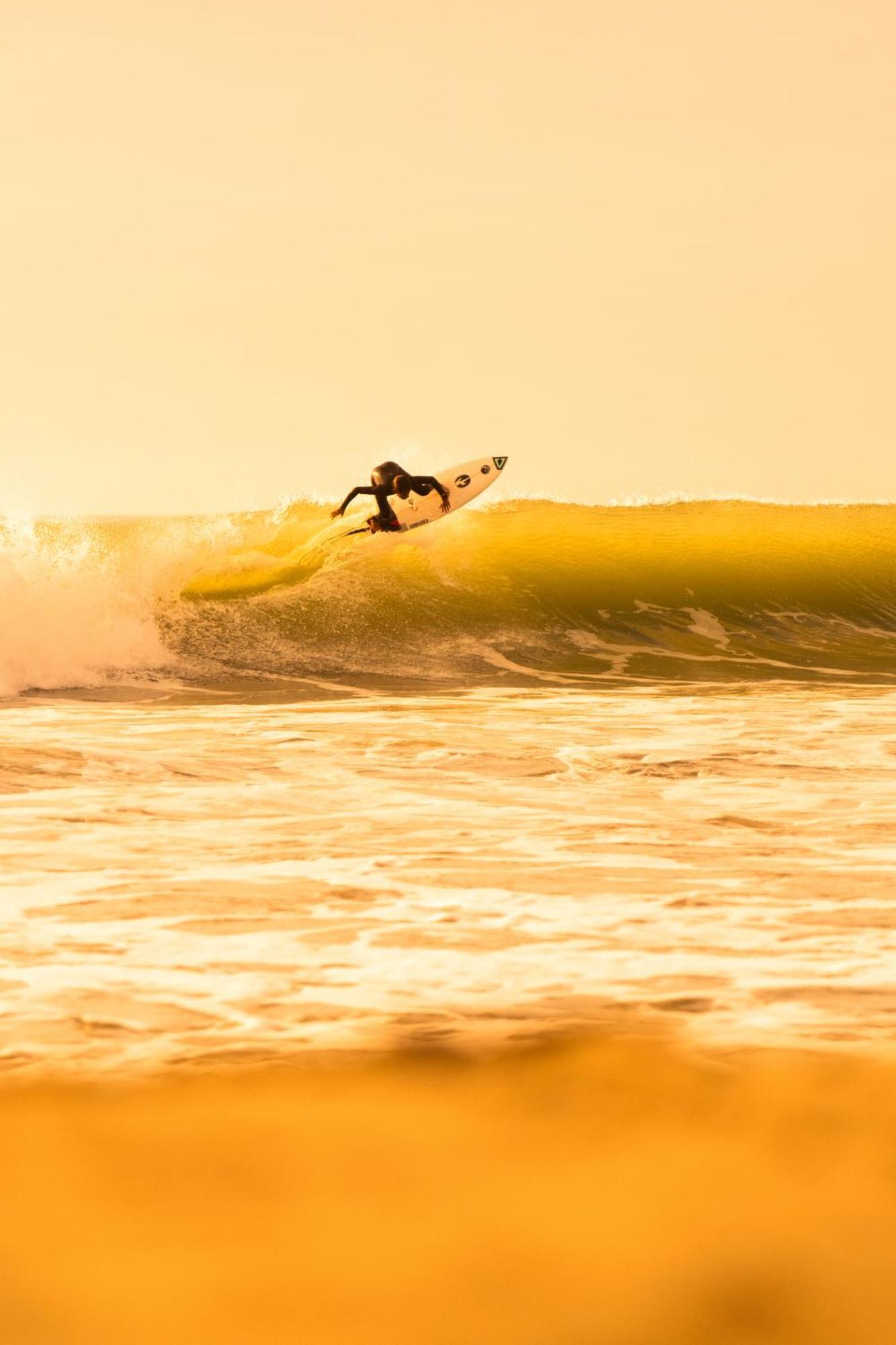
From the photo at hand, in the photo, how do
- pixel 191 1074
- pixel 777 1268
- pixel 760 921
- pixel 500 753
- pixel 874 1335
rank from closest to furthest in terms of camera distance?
pixel 874 1335
pixel 777 1268
pixel 191 1074
pixel 760 921
pixel 500 753

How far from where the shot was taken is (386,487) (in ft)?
53.1

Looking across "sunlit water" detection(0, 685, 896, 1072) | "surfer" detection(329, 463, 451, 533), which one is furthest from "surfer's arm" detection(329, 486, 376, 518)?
"sunlit water" detection(0, 685, 896, 1072)

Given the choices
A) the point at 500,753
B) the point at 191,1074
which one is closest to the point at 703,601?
the point at 500,753

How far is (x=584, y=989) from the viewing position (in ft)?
11.5

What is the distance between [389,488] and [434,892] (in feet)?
38.7

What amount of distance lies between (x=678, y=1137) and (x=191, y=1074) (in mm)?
993

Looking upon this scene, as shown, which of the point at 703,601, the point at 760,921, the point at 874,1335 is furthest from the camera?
the point at 703,601

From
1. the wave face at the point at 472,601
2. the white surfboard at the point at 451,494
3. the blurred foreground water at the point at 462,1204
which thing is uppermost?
the white surfboard at the point at 451,494

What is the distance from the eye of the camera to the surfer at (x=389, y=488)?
52.4 ft

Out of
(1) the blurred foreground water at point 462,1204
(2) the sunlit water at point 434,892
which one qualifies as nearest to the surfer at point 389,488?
(2) the sunlit water at point 434,892

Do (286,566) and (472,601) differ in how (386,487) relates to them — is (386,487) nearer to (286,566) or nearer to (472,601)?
(286,566)

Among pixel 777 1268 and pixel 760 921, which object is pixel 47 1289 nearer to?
pixel 777 1268

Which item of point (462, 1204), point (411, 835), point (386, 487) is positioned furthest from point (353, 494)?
point (462, 1204)

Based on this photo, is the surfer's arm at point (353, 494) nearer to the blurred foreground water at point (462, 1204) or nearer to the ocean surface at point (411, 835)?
the ocean surface at point (411, 835)
